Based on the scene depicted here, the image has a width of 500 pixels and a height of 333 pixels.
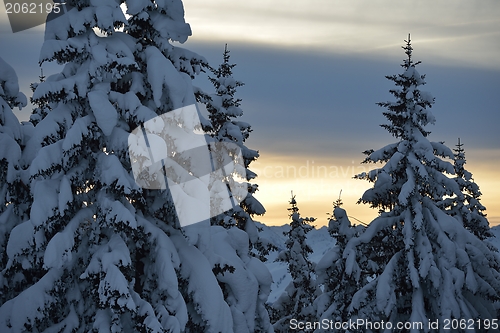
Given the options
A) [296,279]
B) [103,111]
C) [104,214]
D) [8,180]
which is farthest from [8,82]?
[296,279]

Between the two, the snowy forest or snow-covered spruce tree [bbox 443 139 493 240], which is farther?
snow-covered spruce tree [bbox 443 139 493 240]

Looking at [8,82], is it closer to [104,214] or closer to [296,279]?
[104,214]

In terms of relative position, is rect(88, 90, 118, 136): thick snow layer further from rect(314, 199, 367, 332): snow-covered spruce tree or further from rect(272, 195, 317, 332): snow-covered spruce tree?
rect(272, 195, 317, 332): snow-covered spruce tree

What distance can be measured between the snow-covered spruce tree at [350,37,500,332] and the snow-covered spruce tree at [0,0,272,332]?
926cm

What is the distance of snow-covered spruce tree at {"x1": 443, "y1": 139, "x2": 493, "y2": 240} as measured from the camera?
30.5m

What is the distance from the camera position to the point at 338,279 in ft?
82.2

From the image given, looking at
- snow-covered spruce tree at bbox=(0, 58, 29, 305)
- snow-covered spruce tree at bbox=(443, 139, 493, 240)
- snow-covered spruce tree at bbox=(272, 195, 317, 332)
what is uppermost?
snow-covered spruce tree at bbox=(0, 58, 29, 305)

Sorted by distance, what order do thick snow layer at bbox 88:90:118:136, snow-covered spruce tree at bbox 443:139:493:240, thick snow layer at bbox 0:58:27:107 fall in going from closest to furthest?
thick snow layer at bbox 88:90:118:136
thick snow layer at bbox 0:58:27:107
snow-covered spruce tree at bbox 443:139:493:240

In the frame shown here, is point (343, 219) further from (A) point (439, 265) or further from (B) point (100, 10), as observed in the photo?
(B) point (100, 10)

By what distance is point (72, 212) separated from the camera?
12406 millimetres

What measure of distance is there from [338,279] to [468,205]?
1130 centimetres

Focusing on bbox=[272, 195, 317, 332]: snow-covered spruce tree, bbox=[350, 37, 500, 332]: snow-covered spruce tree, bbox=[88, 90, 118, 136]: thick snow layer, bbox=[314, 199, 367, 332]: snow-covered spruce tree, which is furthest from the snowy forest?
bbox=[272, 195, 317, 332]: snow-covered spruce tree

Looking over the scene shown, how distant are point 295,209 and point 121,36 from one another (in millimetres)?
23512

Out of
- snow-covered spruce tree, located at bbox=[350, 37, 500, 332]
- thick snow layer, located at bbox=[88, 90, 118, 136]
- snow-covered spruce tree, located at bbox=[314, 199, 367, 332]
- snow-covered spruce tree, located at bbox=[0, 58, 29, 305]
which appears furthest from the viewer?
snow-covered spruce tree, located at bbox=[314, 199, 367, 332]
